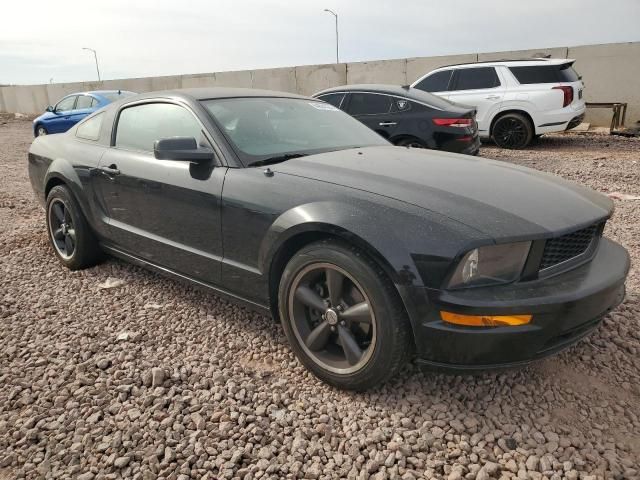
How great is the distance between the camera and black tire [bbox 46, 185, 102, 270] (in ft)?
12.4

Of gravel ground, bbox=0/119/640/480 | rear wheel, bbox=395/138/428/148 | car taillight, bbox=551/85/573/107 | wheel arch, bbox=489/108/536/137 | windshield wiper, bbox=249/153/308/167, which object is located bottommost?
gravel ground, bbox=0/119/640/480

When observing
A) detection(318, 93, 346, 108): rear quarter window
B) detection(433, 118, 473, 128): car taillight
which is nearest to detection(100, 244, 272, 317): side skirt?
detection(433, 118, 473, 128): car taillight

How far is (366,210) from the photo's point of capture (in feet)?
7.10

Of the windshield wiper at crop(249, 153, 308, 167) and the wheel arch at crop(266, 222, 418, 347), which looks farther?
the windshield wiper at crop(249, 153, 308, 167)

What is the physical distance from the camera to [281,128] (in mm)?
3088

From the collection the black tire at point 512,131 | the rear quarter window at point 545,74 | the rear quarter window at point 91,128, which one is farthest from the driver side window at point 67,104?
the rear quarter window at point 545,74

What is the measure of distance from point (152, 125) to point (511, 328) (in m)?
2.63

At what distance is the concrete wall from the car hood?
509 inches

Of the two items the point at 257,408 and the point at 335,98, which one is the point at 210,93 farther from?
the point at 335,98

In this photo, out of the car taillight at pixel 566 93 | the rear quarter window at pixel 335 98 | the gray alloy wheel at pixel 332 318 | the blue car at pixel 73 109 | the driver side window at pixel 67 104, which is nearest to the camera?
the gray alloy wheel at pixel 332 318

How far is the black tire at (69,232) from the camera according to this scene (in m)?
3.79

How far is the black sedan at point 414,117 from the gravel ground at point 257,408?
13.9 feet

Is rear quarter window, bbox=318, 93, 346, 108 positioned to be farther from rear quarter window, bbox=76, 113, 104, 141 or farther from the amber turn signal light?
the amber turn signal light

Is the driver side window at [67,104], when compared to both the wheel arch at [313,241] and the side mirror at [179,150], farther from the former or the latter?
the wheel arch at [313,241]
